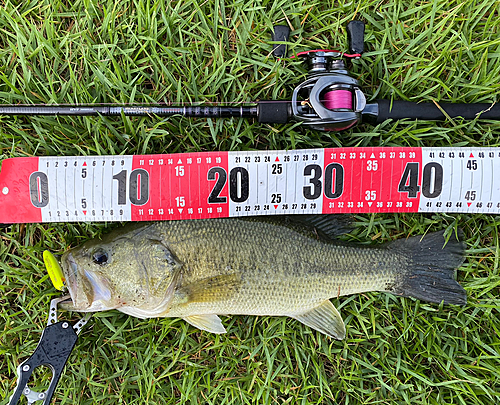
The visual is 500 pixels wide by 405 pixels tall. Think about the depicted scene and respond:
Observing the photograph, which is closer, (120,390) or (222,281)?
(222,281)

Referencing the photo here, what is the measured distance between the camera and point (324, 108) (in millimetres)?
2654

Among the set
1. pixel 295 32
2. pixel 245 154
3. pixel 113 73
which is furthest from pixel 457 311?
pixel 113 73

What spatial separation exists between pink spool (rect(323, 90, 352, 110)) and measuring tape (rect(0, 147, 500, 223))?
34 centimetres

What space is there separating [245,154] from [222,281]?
97cm

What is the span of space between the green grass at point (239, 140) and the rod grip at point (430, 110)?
0.10 metres

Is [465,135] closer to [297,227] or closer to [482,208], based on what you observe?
[482,208]

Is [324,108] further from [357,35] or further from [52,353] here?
[52,353]

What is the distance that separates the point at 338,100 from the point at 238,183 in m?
0.95

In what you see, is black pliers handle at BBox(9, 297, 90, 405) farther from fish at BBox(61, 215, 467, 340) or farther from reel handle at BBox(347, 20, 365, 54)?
reel handle at BBox(347, 20, 365, 54)

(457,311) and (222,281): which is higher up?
(222,281)

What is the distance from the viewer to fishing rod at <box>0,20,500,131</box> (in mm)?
2670

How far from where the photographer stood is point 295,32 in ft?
9.84

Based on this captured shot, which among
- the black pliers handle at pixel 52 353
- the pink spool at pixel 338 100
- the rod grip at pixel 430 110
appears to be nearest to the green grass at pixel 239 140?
the rod grip at pixel 430 110

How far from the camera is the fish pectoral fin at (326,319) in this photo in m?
2.92
